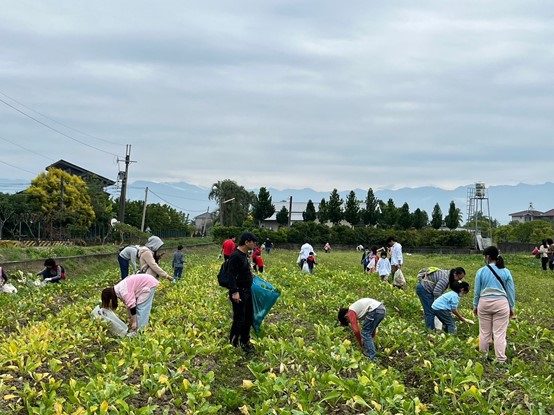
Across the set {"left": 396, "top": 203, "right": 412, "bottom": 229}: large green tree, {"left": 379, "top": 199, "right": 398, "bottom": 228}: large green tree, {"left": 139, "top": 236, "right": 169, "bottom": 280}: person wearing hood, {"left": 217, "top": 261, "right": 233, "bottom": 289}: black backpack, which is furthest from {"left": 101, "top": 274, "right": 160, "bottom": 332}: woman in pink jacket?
{"left": 379, "top": 199, "right": 398, "bottom": 228}: large green tree

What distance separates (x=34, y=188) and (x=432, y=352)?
43352 mm

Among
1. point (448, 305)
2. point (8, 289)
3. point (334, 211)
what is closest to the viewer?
point (448, 305)

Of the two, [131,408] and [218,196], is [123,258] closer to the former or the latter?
[131,408]

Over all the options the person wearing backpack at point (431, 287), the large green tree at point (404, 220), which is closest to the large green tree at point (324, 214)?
the large green tree at point (404, 220)

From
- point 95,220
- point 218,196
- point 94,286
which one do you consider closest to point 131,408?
point 94,286

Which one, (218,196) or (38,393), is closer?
(38,393)

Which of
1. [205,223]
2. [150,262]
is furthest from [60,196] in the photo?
[205,223]

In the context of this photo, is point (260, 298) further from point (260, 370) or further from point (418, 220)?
point (418, 220)

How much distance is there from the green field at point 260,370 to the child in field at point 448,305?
40cm

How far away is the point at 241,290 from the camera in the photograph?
8930 millimetres

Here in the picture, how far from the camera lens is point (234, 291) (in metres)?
8.64

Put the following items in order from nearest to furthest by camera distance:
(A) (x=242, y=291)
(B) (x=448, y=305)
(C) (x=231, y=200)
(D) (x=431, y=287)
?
(A) (x=242, y=291)
(B) (x=448, y=305)
(D) (x=431, y=287)
(C) (x=231, y=200)

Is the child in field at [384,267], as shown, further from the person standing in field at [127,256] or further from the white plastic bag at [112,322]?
the white plastic bag at [112,322]

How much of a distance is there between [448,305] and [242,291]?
145 inches
